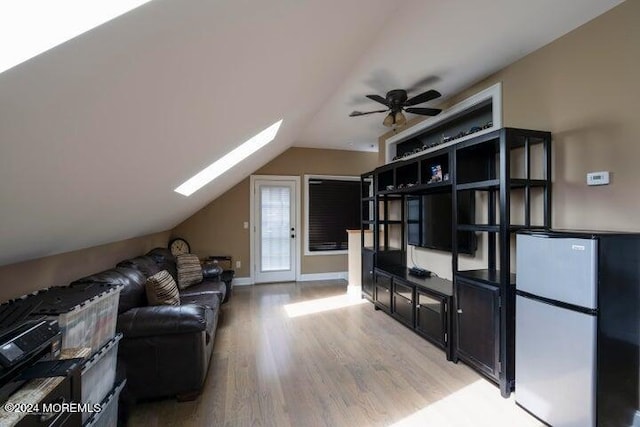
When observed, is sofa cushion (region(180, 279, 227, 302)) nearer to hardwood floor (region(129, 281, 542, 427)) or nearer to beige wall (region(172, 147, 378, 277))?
hardwood floor (region(129, 281, 542, 427))

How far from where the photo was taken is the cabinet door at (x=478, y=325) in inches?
82.3

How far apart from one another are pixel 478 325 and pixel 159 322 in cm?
235

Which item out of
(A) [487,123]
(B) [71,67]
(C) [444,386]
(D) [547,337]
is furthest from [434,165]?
(B) [71,67]

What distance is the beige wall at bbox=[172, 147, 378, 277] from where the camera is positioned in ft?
16.4

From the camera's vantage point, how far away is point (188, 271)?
3.53m

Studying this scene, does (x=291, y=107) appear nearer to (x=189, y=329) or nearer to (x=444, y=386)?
(x=189, y=329)

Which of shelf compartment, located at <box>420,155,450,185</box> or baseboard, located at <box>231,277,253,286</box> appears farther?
baseboard, located at <box>231,277,253,286</box>

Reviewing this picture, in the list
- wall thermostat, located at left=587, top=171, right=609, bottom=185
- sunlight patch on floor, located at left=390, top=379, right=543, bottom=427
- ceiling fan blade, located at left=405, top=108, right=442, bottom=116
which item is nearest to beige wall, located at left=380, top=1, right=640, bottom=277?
wall thermostat, located at left=587, top=171, right=609, bottom=185

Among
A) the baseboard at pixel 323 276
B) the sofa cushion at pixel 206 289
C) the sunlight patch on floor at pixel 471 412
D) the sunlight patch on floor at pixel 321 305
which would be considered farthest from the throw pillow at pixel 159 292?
the baseboard at pixel 323 276

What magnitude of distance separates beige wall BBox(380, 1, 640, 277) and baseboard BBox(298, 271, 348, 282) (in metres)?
3.92

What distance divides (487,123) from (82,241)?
374 cm

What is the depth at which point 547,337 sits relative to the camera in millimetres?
1738

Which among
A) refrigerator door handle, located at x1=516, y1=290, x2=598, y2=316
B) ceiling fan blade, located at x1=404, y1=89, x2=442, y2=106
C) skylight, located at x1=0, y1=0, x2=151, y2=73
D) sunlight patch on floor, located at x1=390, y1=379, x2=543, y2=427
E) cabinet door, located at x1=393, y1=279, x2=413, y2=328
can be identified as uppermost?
ceiling fan blade, located at x1=404, y1=89, x2=442, y2=106

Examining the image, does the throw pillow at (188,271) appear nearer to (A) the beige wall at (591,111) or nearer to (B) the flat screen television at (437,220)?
(B) the flat screen television at (437,220)
